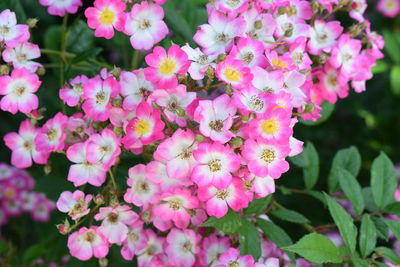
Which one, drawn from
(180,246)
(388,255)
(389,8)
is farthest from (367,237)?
(389,8)

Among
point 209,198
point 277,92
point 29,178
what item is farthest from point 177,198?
point 29,178

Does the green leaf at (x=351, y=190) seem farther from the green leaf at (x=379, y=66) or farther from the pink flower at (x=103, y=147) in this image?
the green leaf at (x=379, y=66)

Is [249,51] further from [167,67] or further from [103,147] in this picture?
[103,147]

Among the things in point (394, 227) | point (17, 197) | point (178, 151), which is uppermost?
point (178, 151)

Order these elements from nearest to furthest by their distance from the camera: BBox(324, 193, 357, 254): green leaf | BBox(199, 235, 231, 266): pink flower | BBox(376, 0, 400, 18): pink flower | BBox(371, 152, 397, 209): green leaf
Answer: BBox(324, 193, 357, 254): green leaf
BBox(199, 235, 231, 266): pink flower
BBox(371, 152, 397, 209): green leaf
BBox(376, 0, 400, 18): pink flower

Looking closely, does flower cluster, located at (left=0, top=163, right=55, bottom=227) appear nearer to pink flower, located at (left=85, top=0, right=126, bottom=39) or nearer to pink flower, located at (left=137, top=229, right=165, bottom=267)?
pink flower, located at (left=137, top=229, right=165, bottom=267)

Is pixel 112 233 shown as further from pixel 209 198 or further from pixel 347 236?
pixel 347 236

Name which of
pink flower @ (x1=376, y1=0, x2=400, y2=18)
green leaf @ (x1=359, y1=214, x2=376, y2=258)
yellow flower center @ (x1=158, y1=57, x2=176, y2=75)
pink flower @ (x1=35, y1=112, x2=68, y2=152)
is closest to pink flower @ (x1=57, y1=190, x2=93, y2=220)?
pink flower @ (x1=35, y1=112, x2=68, y2=152)

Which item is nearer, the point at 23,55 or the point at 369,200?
the point at 23,55
